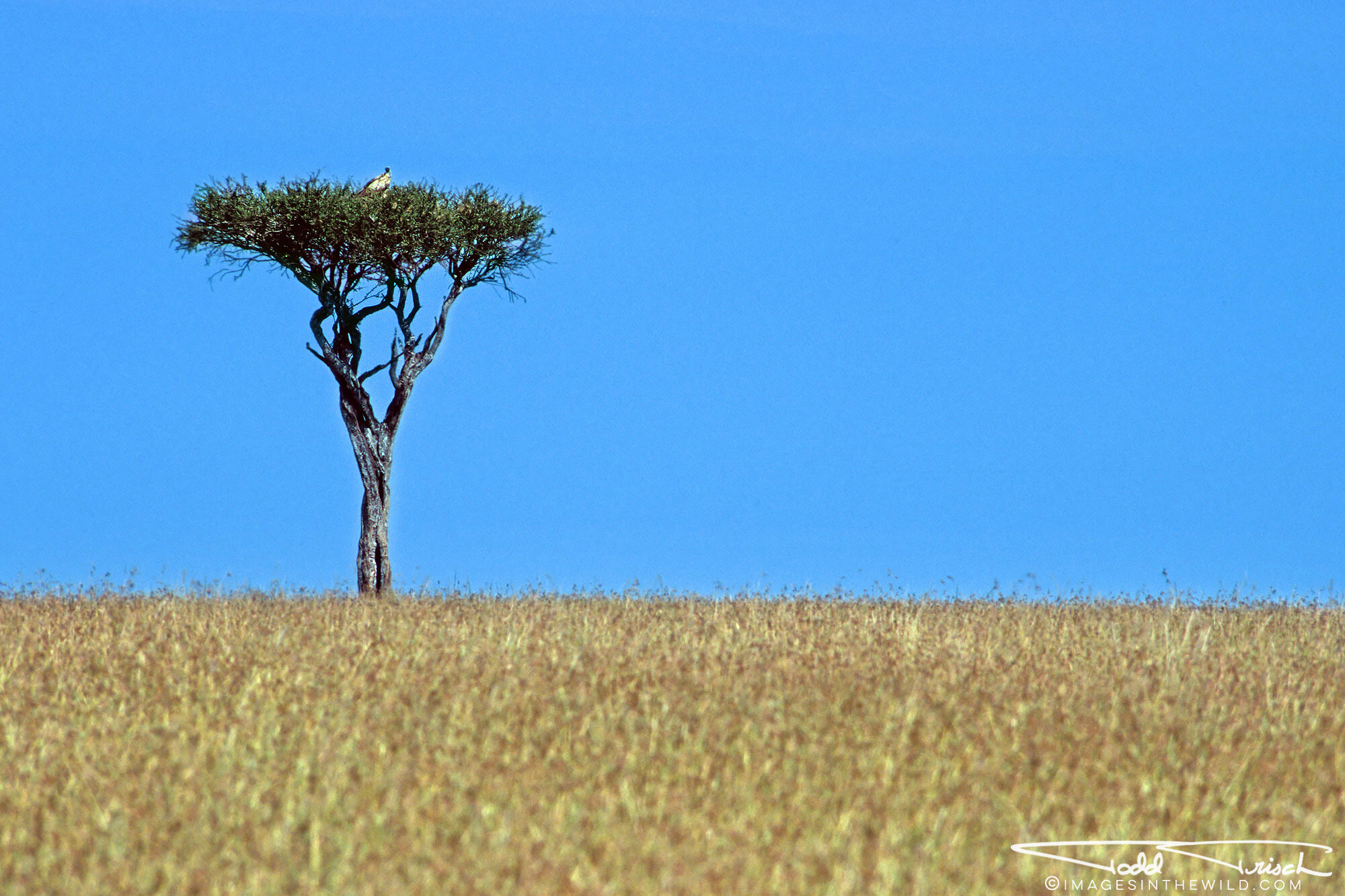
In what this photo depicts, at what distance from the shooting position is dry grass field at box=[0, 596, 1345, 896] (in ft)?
15.2

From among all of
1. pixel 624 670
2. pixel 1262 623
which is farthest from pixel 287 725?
pixel 1262 623

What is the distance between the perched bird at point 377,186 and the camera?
59.2 feet

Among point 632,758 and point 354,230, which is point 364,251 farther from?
point 632,758

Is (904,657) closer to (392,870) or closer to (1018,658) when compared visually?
(1018,658)

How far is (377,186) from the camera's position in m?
18.2

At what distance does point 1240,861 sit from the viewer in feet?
16.9

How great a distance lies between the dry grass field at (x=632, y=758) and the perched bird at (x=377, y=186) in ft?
30.6

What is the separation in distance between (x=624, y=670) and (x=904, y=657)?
2310mm
